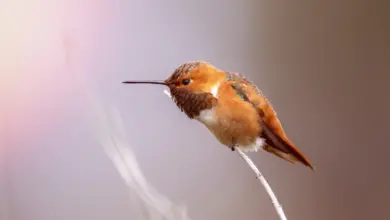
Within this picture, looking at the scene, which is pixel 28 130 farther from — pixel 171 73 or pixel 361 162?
pixel 361 162

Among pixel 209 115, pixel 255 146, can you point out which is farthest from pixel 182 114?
pixel 255 146

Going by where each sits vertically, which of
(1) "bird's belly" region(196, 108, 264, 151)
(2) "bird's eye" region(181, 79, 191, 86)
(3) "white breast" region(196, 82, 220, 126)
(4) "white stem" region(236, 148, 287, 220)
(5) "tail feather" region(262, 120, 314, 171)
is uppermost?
(2) "bird's eye" region(181, 79, 191, 86)

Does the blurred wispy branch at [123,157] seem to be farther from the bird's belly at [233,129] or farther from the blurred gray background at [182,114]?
the bird's belly at [233,129]

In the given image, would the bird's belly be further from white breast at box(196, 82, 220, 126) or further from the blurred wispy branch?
the blurred wispy branch

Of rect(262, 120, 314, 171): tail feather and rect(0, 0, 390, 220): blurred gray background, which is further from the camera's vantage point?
rect(262, 120, 314, 171): tail feather

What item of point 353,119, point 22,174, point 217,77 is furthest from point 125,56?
point 353,119

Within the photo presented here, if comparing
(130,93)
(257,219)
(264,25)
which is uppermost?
(264,25)

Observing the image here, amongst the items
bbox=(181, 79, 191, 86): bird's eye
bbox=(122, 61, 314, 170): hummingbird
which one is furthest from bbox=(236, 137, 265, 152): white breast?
bbox=(181, 79, 191, 86): bird's eye
